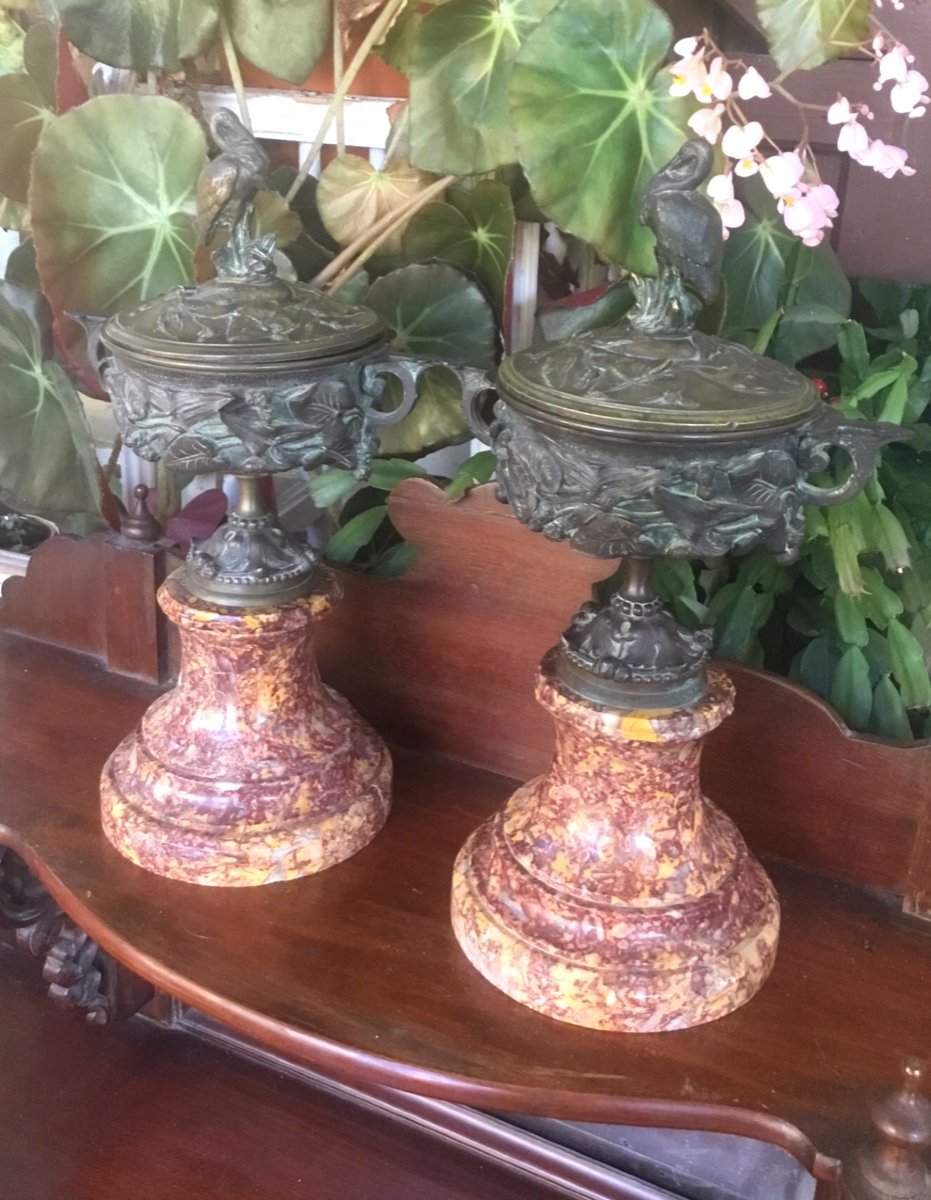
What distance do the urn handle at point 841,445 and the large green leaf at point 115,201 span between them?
58 centimetres

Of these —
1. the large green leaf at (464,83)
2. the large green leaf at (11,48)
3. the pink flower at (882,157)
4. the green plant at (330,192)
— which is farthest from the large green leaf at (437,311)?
the large green leaf at (11,48)

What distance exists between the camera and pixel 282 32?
970 mm

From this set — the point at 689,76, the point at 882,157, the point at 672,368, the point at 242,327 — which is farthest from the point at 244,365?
the point at 882,157

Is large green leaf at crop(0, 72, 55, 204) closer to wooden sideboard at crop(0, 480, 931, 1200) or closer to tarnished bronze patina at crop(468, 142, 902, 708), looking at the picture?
wooden sideboard at crop(0, 480, 931, 1200)

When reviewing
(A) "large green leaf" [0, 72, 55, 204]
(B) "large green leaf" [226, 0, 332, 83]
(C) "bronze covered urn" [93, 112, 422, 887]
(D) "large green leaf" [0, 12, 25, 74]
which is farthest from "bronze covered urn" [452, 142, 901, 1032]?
(D) "large green leaf" [0, 12, 25, 74]

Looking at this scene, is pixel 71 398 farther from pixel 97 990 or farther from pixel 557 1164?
pixel 557 1164

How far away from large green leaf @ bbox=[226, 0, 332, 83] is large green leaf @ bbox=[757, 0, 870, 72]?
14.8 inches

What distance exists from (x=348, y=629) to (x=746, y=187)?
1.64ft

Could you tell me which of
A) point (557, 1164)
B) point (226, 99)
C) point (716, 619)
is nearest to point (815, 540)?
point (716, 619)

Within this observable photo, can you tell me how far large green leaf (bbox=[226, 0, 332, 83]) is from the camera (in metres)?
0.97

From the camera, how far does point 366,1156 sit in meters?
1.04

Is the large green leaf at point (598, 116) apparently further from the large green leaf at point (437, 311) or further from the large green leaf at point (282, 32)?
the large green leaf at point (282, 32)

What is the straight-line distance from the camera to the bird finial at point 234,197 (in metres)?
0.73

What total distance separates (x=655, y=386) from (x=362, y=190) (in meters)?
0.47
